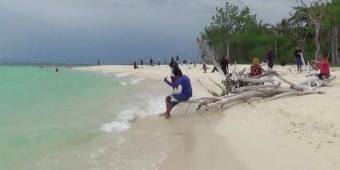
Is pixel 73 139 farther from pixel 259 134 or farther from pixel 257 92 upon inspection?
pixel 257 92

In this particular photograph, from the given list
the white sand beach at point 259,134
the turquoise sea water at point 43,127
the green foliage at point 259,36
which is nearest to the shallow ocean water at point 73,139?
the turquoise sea water at point 43,127

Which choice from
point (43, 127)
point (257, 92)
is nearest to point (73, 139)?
point (43, 127)

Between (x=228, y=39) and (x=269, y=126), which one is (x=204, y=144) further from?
(x=228, y=39)

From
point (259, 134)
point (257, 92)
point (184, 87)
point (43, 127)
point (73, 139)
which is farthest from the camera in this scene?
point (257, 92)

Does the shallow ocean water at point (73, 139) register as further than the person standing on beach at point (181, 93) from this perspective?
No

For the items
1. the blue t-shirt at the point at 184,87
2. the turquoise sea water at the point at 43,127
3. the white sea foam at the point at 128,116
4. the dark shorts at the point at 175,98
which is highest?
the blue t-shirt at the point at 184,87

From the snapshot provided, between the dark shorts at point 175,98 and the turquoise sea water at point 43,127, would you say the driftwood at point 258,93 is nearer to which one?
the dark shorts at point 175,98

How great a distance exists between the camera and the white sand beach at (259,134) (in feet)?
29.2

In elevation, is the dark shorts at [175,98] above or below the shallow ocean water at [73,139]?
above

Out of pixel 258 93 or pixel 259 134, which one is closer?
pixel 259 134

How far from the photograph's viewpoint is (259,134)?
1150 cm

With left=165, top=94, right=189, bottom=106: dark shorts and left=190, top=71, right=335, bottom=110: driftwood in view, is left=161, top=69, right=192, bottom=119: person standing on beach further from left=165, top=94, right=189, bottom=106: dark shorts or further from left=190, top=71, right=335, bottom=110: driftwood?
left=190, top=71, right=335, bottom=110: driftwood

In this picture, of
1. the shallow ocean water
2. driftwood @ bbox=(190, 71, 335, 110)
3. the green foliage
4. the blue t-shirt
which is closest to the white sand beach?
driftwood @ bbox=(190, 71, 335, 110)

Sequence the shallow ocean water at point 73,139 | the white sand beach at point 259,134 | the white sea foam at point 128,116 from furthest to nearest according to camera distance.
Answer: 1. the white sea foam at point 128,116
2. the shallow ocean water at point 73,139
3. the white sand beach at point 259,134
